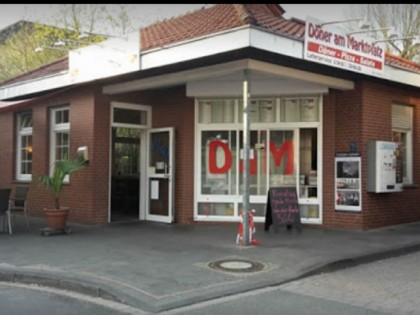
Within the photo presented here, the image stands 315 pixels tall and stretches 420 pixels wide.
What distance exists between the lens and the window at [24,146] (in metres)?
15.6

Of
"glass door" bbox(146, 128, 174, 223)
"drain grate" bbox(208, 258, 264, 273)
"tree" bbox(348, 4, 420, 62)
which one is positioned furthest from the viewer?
"tree" bbox(348, 4, 420, 62)

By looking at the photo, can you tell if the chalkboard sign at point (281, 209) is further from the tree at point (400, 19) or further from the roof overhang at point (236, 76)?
the tree at point (400, 19)

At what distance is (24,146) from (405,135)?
36.2 feet

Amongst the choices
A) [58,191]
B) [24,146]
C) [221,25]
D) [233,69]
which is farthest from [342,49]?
[24,146]

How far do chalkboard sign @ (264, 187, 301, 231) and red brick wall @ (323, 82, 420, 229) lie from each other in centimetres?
91

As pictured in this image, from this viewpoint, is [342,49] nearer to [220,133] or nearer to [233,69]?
[233,69]

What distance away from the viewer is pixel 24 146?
15.8 metres

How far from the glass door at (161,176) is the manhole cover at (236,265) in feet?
15.8

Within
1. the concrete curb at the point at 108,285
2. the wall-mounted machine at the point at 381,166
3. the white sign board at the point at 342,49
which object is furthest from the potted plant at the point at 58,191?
the wall-mounted machine at the point at 381,166

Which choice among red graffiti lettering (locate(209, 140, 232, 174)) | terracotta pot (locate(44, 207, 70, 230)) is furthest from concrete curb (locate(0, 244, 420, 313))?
red graffiti lettering (locate(209, 140, 232, 174))

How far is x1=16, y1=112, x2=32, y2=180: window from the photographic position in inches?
614

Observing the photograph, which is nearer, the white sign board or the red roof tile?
the red roof tile

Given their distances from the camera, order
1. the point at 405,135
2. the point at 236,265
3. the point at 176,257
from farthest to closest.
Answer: the point at 405,135, the point at 176,257, the point at 236,265

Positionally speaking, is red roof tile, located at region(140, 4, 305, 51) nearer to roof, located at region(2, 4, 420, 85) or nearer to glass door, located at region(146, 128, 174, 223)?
roof, located at region(2, 4, 420, 85)
